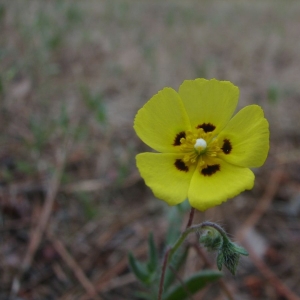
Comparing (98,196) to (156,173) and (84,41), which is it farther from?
(84,41)

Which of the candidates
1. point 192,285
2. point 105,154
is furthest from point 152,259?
point 105,154

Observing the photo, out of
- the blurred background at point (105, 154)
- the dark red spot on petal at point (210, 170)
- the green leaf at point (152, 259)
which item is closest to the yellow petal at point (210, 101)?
the dark red spot on petal at point (210, 170)

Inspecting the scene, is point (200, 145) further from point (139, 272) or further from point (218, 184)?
point (139, 272)

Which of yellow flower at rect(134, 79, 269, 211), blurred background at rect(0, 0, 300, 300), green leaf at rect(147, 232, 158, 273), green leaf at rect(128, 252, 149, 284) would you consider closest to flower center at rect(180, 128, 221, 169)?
yellow flower at rect(134, 79, 269, 211)

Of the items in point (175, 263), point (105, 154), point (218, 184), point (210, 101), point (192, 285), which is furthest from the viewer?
point (105, 154)

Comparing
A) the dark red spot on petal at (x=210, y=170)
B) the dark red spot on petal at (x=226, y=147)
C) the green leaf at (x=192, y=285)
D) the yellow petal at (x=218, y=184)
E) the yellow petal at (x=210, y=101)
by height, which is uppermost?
the yellow petal at (x=210, y=101)

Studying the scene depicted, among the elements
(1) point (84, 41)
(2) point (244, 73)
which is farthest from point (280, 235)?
(1) point (84, 41)

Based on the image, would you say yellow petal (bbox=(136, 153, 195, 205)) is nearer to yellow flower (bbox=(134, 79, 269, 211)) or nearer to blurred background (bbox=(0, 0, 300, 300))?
yellow flower (bbox=(134, 79, 269, 211))

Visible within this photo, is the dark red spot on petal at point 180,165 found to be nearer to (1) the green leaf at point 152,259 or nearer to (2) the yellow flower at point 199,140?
(2) the yellow flower at point 199,140
